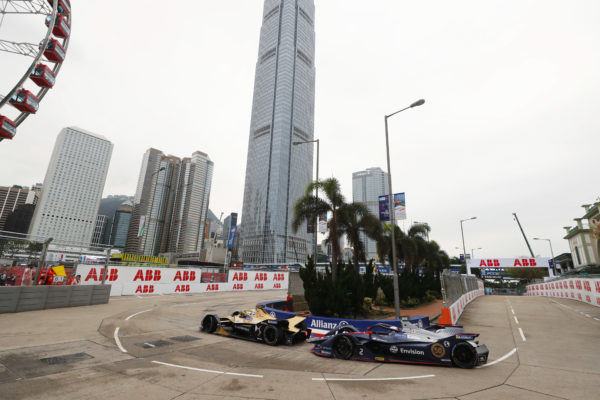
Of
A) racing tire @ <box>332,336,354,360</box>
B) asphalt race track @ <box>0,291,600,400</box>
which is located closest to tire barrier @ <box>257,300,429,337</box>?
asphalt race track @ <box>0,291,600,400</box>

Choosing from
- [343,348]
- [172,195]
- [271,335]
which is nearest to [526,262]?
[343,348]

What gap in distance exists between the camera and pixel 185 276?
98.3 ft

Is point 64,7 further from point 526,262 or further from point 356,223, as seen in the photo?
point 526,262

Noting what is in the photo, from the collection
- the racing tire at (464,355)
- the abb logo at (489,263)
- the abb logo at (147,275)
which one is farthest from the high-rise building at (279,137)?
the racing tire at (464,355)

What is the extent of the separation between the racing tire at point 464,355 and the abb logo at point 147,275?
26.6 metres

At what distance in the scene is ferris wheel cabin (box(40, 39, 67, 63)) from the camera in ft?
88.7

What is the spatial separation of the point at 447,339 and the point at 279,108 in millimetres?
153088

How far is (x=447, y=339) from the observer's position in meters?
7.69

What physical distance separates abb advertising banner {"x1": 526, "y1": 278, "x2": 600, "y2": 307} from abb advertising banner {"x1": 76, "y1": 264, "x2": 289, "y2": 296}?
3450 centimetres

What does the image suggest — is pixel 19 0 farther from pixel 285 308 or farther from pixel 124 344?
pixel 285 308

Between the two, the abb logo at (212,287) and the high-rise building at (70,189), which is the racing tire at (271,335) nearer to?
the abb logo at (212,287)

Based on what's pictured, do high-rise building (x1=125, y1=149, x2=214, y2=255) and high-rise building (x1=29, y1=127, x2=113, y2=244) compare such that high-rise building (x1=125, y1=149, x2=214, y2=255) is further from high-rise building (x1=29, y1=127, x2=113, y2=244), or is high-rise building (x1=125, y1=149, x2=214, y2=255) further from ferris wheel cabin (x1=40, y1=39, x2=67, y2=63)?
ferris wheel cabin (x1=40, y1=39, x2=67, y2=63)

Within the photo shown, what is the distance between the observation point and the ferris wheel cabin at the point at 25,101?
2606 centimetres

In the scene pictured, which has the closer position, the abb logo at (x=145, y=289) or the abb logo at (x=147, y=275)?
the abb logo at (x=145, y=289)
